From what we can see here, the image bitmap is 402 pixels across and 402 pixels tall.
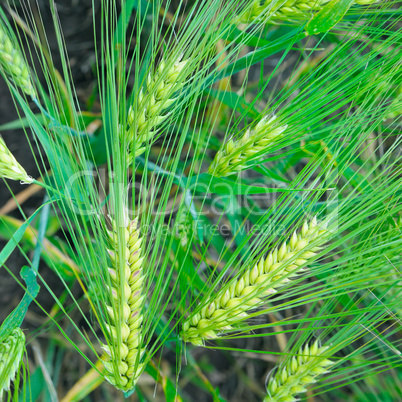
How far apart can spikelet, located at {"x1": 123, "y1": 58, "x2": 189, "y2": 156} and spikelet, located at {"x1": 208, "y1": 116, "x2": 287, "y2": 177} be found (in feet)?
0.31

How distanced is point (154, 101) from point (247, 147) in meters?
0.12

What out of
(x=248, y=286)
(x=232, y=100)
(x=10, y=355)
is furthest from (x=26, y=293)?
(x=232, y=100)

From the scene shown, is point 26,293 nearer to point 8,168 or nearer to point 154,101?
point 8,168

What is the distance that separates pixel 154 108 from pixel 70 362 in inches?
20.0

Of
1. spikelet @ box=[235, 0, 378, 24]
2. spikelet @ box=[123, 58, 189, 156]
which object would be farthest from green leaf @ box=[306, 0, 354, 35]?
spikelet @ box=[123, 58, 189, 156]

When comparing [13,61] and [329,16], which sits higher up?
[329,16]

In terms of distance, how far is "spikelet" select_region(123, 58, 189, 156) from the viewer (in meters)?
0.38

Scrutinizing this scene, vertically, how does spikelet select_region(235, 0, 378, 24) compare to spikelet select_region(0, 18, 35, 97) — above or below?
above

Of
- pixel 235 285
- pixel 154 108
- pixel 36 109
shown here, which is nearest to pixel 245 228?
pixel 235 285

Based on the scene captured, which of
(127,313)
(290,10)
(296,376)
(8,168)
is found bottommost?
(296,376)

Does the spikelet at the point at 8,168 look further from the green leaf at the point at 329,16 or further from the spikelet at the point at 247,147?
the green leaf at the point at 329,16

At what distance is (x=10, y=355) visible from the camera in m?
0.42

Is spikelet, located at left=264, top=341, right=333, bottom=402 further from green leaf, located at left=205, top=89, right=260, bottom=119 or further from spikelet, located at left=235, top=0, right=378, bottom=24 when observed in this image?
spikelet, located at left=235, top=0, right=378, bottom=24

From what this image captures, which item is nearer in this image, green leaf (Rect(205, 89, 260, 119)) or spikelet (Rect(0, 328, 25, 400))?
spikelet (Rect(0, 328, 25, 400))
